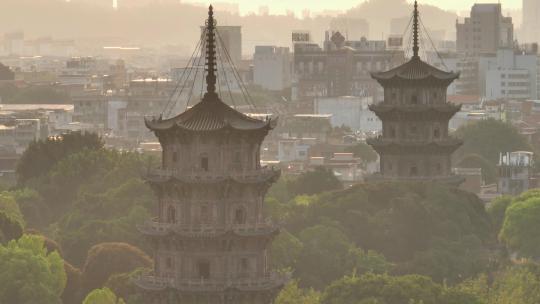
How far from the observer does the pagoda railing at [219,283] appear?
3300 inches

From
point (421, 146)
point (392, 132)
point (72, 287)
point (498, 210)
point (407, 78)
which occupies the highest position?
point (407, 78)

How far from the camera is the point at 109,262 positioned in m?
111

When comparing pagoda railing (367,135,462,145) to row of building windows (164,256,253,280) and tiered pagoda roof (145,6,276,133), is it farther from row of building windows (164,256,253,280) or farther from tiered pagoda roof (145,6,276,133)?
row of building windows (164,256,253,280)

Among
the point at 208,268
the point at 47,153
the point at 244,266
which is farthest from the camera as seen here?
the point at 47,153

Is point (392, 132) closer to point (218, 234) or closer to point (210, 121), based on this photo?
point (210, 121)

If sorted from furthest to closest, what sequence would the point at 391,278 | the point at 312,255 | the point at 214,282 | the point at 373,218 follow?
the point at 373,218 < the point at 312,255 < the point at 391,278 < the point at 214,282

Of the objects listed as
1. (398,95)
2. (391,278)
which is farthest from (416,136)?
(391,278)

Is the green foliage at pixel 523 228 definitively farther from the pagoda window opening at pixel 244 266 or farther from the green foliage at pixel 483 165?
the green foliage at pixel 483 165

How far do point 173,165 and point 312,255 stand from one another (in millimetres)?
29495

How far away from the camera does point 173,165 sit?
84812 mm

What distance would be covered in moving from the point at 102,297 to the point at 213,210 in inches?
711

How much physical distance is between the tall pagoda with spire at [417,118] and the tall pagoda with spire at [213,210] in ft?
129

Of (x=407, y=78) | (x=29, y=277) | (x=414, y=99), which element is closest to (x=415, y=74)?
(x=407, y=78)

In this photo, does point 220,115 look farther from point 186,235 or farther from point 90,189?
point 90,189
